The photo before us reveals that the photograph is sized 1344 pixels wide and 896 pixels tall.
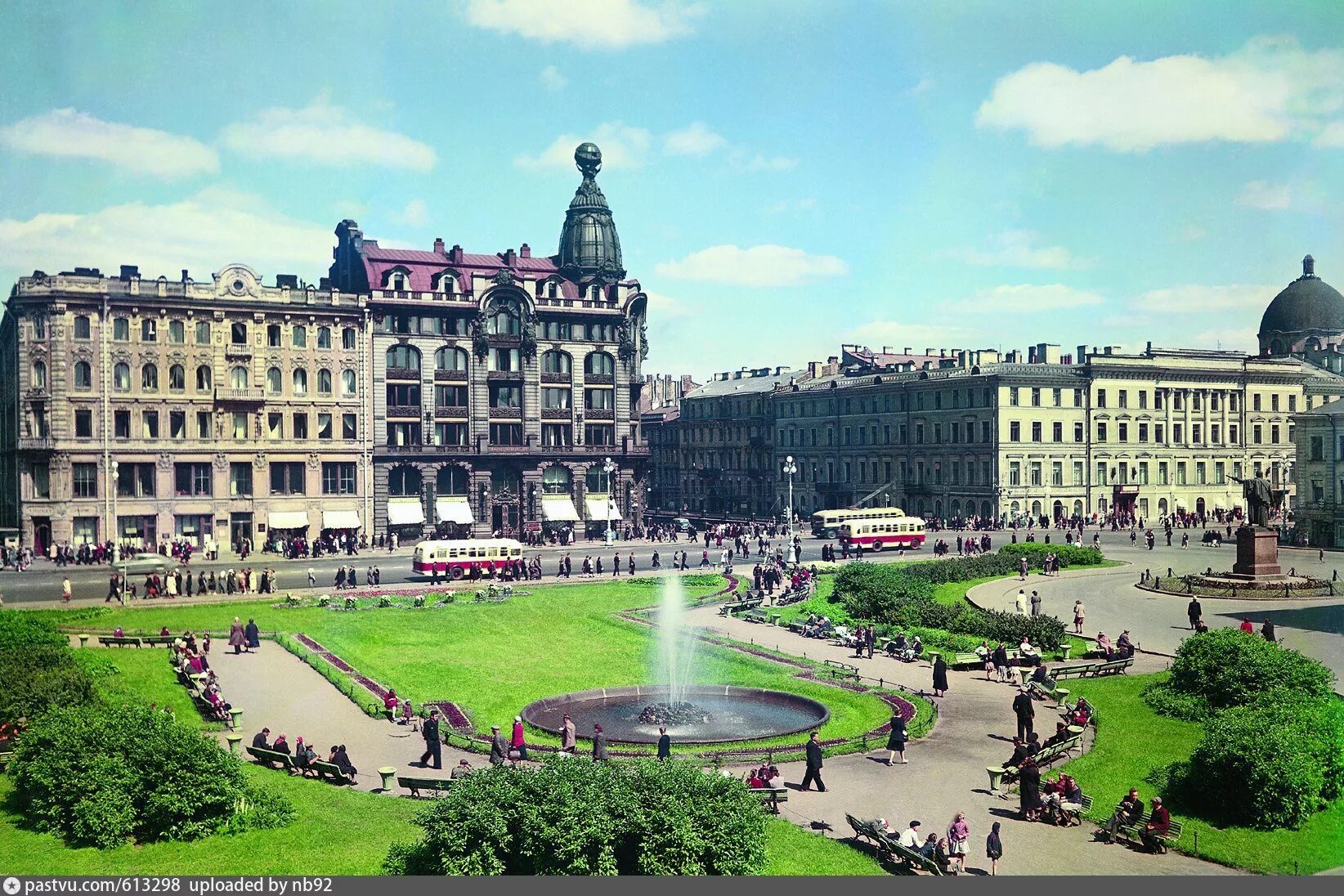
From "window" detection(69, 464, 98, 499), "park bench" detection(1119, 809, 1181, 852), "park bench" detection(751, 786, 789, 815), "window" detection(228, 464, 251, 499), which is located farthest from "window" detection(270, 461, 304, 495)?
"park bench" detection(1119, 809, 1181, 852)

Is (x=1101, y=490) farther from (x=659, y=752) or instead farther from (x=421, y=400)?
(x=659, y=752)

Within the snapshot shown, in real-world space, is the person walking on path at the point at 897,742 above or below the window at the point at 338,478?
below

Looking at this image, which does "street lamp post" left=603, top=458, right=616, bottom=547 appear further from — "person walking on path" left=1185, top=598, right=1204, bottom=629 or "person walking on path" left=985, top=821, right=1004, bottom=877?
"person walking on path" left=985, top=821, right=1004, bottom=877

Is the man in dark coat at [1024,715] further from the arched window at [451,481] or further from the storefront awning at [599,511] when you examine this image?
the arched window at [451,481]

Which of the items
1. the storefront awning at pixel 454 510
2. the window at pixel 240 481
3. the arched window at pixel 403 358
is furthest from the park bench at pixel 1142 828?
the arched window at pixel 403 358

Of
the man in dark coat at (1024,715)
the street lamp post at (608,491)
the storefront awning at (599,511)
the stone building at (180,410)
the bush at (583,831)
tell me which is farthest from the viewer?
Answer: the storefront awning at (599,511)

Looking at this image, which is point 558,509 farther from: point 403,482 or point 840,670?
point 840,670
